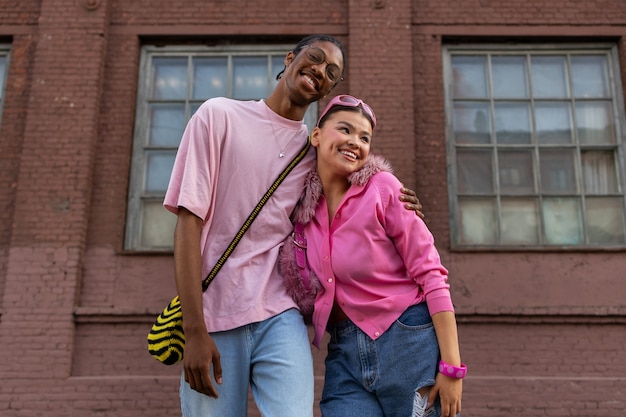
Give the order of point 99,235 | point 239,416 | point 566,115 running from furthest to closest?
point 566,115 → point 99,235 → point 239,416

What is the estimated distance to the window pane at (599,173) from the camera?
6.61 meters

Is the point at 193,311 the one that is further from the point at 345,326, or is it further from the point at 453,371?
the point at 453,371

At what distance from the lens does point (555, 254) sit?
6.25 metres

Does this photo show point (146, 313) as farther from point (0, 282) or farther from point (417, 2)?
point (417, 2)

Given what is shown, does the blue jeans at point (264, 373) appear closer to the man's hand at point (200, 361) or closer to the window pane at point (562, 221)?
the man's hand at point (200, 361)

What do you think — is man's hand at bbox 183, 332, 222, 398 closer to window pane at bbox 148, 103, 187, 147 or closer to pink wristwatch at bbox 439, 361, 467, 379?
pink wristwatch at bbox 439, 361, 467, 379

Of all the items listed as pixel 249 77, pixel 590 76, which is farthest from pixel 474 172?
pixel 249 77

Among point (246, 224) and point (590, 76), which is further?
point (590, 76)

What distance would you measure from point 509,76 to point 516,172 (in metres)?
1.10

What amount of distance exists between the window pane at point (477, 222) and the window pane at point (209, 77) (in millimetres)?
2868

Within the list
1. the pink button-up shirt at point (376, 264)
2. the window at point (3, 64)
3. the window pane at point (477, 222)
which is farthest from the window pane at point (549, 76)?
the window at point (3, 64)

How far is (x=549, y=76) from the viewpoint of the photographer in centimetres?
693

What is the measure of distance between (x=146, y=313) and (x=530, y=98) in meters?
4.57

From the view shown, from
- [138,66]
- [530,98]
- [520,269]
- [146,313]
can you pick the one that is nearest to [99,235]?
[146,313]
